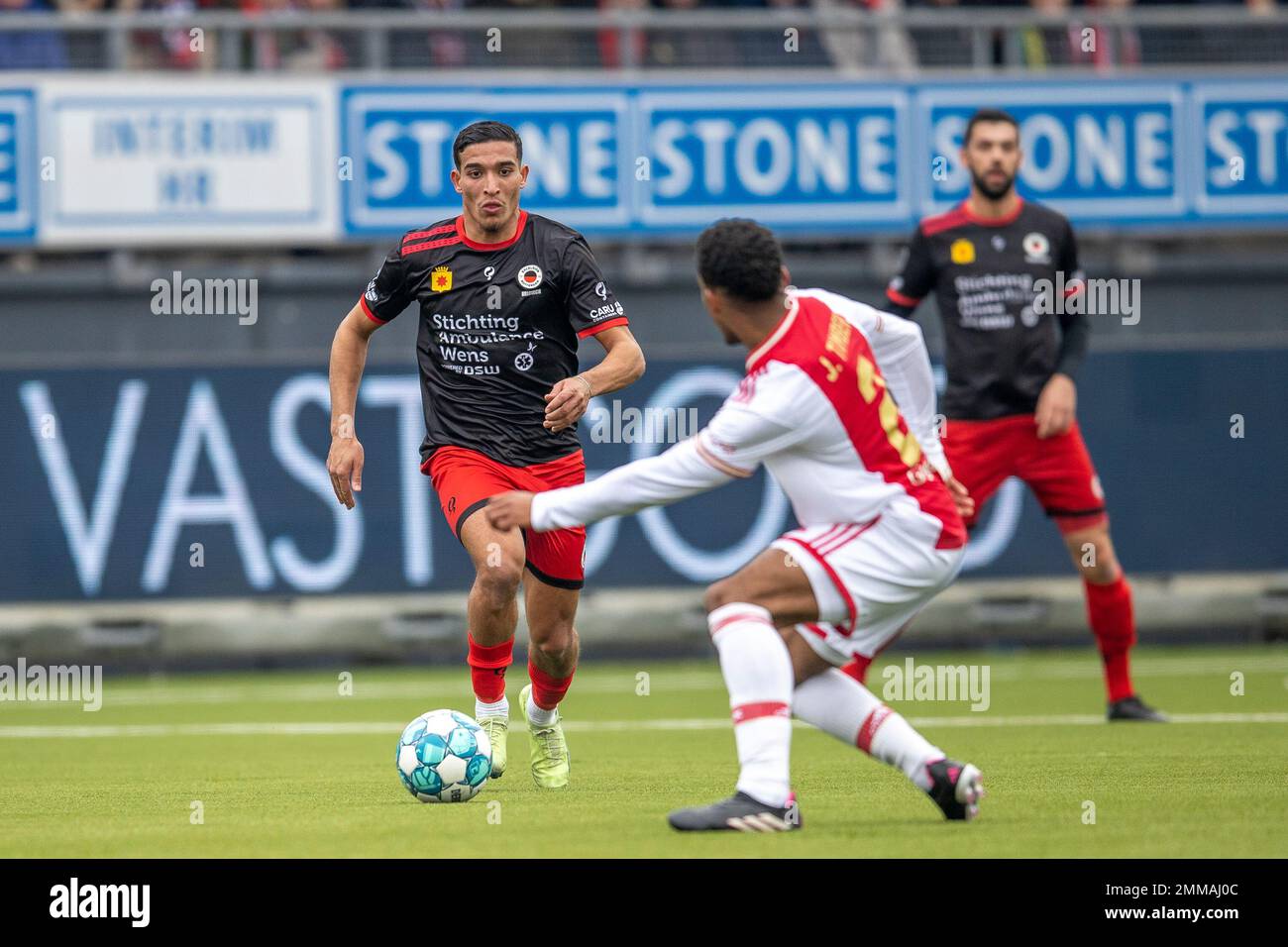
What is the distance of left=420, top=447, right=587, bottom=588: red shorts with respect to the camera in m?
8.25

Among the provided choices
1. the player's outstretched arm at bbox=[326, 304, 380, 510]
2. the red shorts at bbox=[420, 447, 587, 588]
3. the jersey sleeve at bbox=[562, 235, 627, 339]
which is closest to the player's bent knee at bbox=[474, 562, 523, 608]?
the red shorts at bbox=[420, 447, 587, 588]

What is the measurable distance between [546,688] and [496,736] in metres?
0.29

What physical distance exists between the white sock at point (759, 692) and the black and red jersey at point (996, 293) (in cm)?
410

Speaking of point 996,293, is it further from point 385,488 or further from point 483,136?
point 385,488

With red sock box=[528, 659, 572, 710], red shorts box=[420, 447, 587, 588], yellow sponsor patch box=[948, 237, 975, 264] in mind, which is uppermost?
yellow sponsor patch box=[948, 237, 975, 264]

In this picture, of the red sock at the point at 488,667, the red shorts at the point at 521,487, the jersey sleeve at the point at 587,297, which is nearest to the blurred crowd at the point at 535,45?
the jersey sleeve at the point at 587,297

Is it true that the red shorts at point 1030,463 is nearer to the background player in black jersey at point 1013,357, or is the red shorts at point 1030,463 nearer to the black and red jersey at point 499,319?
the background player in black jersey at point 1013,357

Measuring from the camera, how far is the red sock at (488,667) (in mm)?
8336

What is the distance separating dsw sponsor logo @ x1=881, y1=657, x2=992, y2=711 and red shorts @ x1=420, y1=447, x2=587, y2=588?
370cm

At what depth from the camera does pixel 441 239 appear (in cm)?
855

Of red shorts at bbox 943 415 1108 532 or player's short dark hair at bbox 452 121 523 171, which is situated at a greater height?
player's short dark hair at bbox 452 121 523 171

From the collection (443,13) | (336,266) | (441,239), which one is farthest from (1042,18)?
(441,239)

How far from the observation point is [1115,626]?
10141 mm
